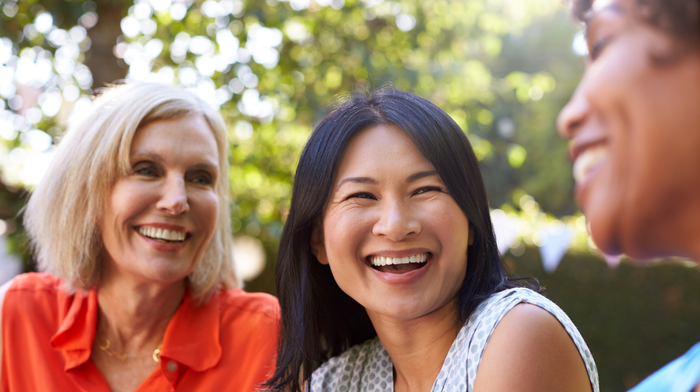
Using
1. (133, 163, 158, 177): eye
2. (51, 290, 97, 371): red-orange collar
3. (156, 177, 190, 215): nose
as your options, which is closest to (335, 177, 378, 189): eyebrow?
(156, 177, 190, 215): nose

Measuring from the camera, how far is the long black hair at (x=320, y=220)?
1.75m

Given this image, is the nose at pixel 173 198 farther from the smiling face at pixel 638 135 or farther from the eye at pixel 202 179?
the smiling face at pixel 638 135

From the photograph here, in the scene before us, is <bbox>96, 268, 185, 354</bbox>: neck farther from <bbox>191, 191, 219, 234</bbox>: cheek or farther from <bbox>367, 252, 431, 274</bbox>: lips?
<bbox>367, 252, 431, 274</bbox>: lips

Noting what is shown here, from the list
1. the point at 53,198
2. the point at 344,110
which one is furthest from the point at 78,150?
the point at 344,110

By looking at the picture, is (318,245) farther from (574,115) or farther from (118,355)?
(574,115)

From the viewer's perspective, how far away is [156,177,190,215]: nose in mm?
2215

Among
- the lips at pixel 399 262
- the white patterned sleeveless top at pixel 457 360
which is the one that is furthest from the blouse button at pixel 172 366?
the lips at pixel 399 262

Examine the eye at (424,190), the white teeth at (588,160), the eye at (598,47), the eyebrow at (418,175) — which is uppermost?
the eye at (598,47)

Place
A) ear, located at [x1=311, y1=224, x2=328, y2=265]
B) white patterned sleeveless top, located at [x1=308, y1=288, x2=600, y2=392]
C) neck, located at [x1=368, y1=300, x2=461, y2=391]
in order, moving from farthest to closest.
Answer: ear, located at [x1=311, y1=224, x2=328, y2=265], neck, located at [x1=368, y1=300, x2=461, y2=391], white patterned sleeveless top, located at [x1=308, y1=288, x2=600, y2=392]

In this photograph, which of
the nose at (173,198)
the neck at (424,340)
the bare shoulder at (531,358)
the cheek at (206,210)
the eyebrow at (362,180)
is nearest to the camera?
the bare shoulder at (531,358)

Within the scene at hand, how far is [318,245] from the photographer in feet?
6.56

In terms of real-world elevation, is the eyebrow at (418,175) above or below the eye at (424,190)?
above

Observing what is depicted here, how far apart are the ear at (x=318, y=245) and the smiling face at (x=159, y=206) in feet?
1.94

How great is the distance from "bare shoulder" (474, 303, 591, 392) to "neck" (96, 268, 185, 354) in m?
1.46
